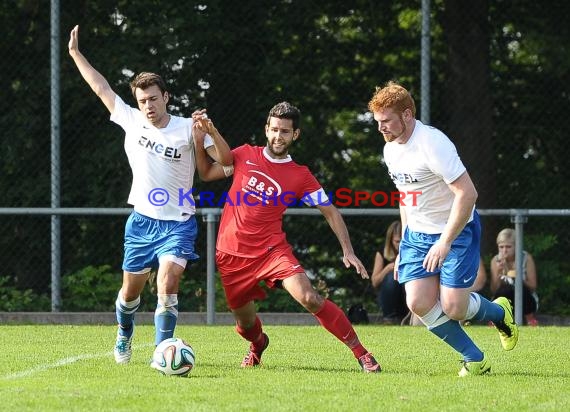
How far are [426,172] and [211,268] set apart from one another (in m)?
4.90

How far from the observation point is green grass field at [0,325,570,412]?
19.7 feet

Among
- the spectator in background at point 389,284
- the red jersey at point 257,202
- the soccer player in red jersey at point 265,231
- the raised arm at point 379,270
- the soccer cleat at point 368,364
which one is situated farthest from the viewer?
the raised arm at point 379,270

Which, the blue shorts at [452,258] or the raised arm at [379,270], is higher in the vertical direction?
the blue shorts at [452,258]

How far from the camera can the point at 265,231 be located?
7.71m

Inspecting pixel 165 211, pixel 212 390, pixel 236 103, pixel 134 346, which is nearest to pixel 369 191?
pixel 236 103

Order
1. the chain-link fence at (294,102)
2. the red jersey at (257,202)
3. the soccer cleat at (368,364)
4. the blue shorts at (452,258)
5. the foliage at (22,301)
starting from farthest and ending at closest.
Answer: the chain-link fence at (294,102), the foliage at (22,301), the red jersey at (257,202), the soccer cleat at (368,364), the blue shorts at (452,258)

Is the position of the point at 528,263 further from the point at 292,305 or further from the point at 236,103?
the point at 236,103

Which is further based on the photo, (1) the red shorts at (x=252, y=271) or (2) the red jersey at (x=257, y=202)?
(2) the red jersey at (x=257, y=202)

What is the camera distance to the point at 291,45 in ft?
43.7

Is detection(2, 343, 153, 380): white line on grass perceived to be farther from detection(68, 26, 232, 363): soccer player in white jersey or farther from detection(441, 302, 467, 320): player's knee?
detection(441, 302, 467, 320): player's knee

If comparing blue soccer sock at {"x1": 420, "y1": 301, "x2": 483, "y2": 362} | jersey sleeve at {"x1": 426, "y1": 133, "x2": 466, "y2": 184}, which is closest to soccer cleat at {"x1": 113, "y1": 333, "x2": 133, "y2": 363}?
blue soccer sock at {"x1": 420, "y1": 301, "x2": 483, "y2": 362}

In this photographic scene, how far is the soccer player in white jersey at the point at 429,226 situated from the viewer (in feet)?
23.4

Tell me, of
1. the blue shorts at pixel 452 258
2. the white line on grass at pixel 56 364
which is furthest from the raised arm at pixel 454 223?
the white line on grass at pixel 56 364

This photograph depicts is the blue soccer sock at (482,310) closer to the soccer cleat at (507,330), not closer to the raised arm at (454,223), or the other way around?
the soccer cleat at (507,330)
